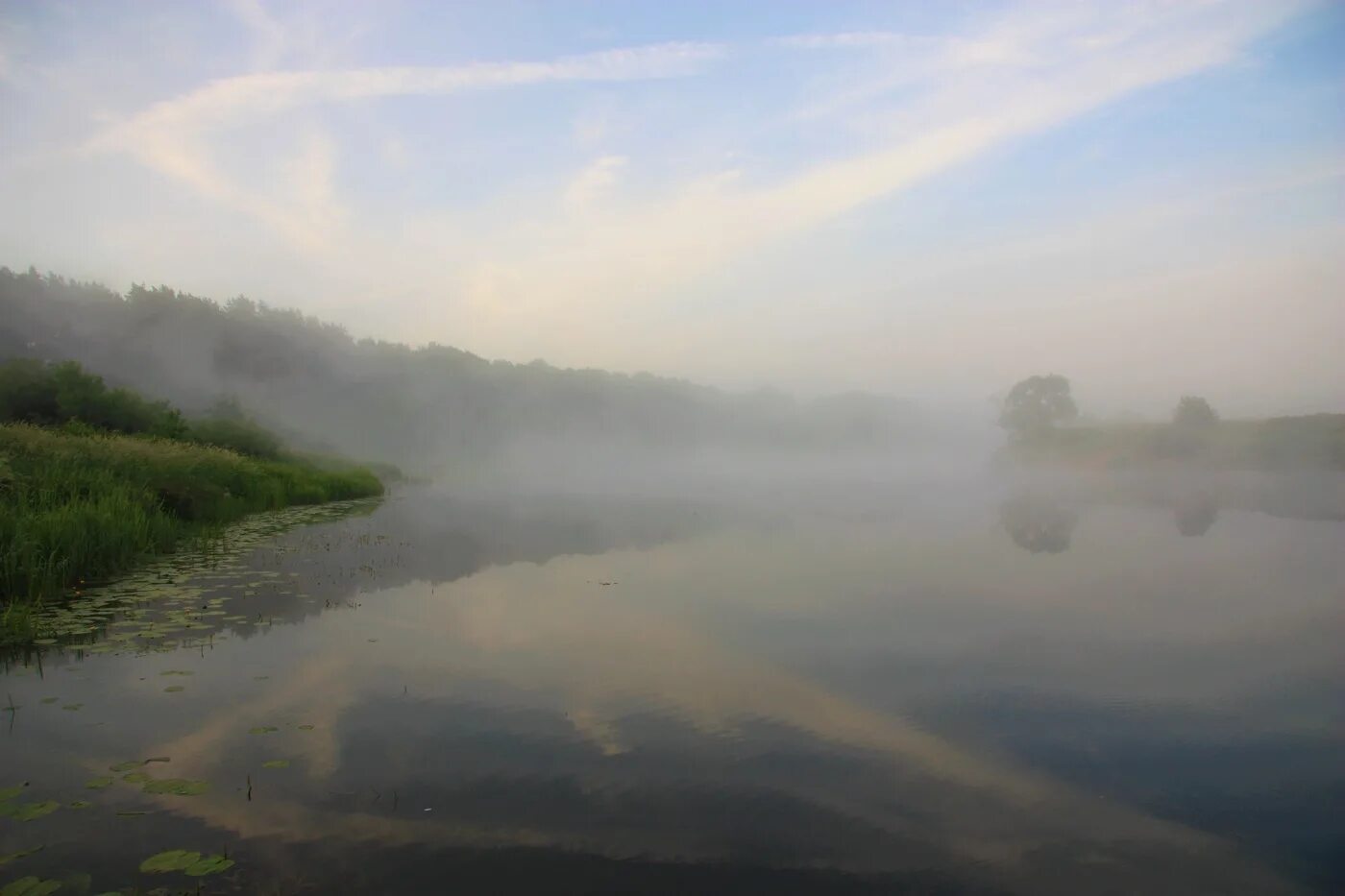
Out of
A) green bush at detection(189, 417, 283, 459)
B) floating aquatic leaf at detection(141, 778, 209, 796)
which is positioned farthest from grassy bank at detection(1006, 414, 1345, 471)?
floating aquatic leaf at detection(141, 778, 209, 796)

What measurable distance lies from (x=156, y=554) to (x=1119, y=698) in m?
15.2

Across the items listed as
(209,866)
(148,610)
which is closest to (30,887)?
(209,866)

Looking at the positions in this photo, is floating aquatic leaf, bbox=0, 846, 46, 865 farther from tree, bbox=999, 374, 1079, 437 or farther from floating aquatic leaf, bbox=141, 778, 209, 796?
tree, bbox=999, 374, 1079, 437

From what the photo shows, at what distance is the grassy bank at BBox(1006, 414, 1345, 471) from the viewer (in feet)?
177

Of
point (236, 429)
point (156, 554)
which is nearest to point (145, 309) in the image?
point (236, 429)

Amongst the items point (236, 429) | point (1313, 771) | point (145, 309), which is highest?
point (145, 309)

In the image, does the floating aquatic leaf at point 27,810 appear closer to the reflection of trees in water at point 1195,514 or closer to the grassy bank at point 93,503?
the grassy bank at point 93,503

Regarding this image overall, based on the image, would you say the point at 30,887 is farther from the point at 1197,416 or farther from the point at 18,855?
the point at 1197,416

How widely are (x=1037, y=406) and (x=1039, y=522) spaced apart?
70.8 meters

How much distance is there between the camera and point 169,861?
4.09 metres

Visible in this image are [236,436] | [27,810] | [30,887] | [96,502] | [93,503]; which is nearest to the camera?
[30,887]

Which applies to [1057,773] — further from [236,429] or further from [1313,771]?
[236,429]

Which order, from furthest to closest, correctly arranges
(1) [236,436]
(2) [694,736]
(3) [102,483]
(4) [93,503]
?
(1) [236,436] → (3) [102,483] → (4) [93,503] → (2) [694,736]

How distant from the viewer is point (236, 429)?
31.3 metres
